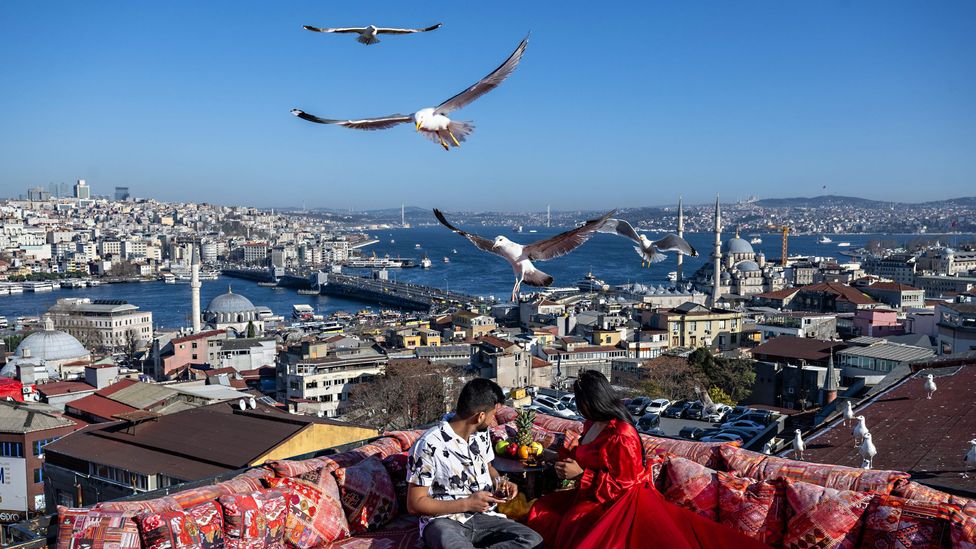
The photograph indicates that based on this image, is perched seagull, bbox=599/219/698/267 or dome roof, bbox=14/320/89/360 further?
dome roof, bbox=14/320/89/360

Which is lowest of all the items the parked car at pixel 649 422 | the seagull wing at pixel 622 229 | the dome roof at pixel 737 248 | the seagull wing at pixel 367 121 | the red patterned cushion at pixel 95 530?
the parked car at pixel 649 422

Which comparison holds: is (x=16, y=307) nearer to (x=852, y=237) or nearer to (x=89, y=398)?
(x=89, y=398)

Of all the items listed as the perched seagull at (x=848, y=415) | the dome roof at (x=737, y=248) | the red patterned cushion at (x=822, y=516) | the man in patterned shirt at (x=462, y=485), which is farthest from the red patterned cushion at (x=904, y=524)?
the dome roof at (x=737, y=248)

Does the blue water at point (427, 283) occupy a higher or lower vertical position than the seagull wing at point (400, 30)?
lower

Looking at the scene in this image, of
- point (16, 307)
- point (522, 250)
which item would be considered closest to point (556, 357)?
point (522, 250)

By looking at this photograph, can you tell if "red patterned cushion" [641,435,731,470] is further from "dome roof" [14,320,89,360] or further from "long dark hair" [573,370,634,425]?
"dome roof" [14,320,89,360]

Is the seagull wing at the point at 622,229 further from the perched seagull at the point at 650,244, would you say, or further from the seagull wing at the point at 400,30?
the seagull wing at the point at 400,30

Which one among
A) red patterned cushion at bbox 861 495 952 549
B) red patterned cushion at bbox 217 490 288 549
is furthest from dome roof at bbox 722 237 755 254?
red patterned cushion at bbox 217 490 288 549
